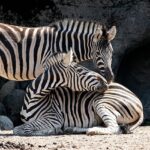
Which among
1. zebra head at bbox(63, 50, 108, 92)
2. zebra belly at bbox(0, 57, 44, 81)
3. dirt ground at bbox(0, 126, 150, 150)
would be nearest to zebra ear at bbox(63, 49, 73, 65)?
zebra head at bbox(63, 50, 108, 92)

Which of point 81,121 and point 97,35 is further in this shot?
point 97,35

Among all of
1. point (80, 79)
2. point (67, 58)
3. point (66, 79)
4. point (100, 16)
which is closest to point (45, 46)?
point (67, 58)

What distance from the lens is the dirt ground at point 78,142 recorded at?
10000 mm

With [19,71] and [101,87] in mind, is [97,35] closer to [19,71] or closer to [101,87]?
[101,87]

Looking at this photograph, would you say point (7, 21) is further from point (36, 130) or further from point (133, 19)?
point (36, 130)

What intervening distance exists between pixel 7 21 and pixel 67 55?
19.5 feet

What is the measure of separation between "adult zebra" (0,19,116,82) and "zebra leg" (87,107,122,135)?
1.16 m

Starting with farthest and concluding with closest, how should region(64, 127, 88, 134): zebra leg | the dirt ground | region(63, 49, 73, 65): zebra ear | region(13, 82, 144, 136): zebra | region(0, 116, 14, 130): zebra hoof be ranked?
region(0, 116, 14, 130): zebra hoof → region(63, 49, 73, 65): zebra ear → region(13, 82, 144, 136): zebra → region(64, 127, 88, 134): zebra leg → the dirt ground

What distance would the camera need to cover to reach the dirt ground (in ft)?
32.8

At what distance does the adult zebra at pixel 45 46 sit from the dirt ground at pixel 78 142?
70.8 inches

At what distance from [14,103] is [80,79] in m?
4.72

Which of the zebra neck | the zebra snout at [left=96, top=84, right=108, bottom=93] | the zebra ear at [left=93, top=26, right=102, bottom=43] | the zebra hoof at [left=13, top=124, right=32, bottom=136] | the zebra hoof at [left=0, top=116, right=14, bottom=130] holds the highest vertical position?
the zebra ear at [left=93, top=26, right=102, bottom=43]

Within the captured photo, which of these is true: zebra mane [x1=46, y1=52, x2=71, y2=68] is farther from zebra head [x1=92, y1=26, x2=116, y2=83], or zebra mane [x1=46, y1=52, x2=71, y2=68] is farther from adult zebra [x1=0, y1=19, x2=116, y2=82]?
zebra head [x1=92, y1=26, x2=116, y2=83]

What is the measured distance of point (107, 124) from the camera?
1199 cm
